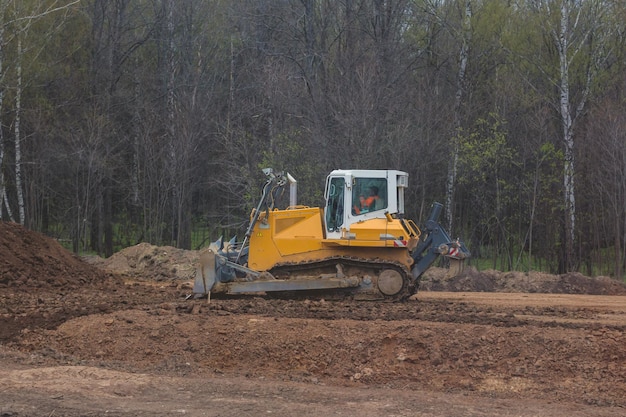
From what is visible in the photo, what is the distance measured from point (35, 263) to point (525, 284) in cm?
1148

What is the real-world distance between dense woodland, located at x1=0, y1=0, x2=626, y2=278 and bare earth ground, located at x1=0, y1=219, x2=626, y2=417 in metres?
10.5

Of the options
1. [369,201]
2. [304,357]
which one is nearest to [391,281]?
[369,201]

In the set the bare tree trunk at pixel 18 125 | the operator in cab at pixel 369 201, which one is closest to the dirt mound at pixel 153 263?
the bare tree trunk at pixel 18 125

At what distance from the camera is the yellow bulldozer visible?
1505cm

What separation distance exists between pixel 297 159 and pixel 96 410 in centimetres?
1878

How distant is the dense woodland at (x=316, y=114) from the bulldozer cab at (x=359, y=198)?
9678 millimetres

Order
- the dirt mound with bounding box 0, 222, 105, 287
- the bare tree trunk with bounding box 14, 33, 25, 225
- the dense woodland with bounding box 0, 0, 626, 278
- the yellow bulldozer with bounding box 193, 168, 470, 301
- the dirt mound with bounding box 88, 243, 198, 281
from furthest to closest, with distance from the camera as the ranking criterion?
the bare tree trunk with bounding box 14, 33, 25, 225 < the dense woodland with bounding box 0, 0, 626, 278 < the dirt mound with bounding box 88, 243, 198, 281 < the dirt mound with bounding box 0, 222, 105, 287 < the yellow bulldozer with bounding box 193, 168, 470, 301

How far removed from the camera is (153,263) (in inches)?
938

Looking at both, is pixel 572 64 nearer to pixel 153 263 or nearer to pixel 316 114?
pixel 316 114

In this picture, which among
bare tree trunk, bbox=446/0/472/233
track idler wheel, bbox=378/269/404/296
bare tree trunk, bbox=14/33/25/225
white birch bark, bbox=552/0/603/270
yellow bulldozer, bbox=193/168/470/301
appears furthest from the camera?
bare tree trunk, bbox=14/33/25/225

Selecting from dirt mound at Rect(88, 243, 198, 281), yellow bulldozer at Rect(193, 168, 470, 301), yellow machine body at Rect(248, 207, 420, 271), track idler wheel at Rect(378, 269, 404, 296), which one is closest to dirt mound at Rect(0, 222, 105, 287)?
dirt mound at Rect(88, 243, 198, 281)

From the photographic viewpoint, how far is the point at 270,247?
15.3m

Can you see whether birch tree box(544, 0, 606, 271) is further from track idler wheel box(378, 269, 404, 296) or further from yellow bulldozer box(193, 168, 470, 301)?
track idler wheel box(378, 269, 404, 296)

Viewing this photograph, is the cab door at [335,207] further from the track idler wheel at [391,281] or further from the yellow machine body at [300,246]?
the track idler wheel at [391,281]
